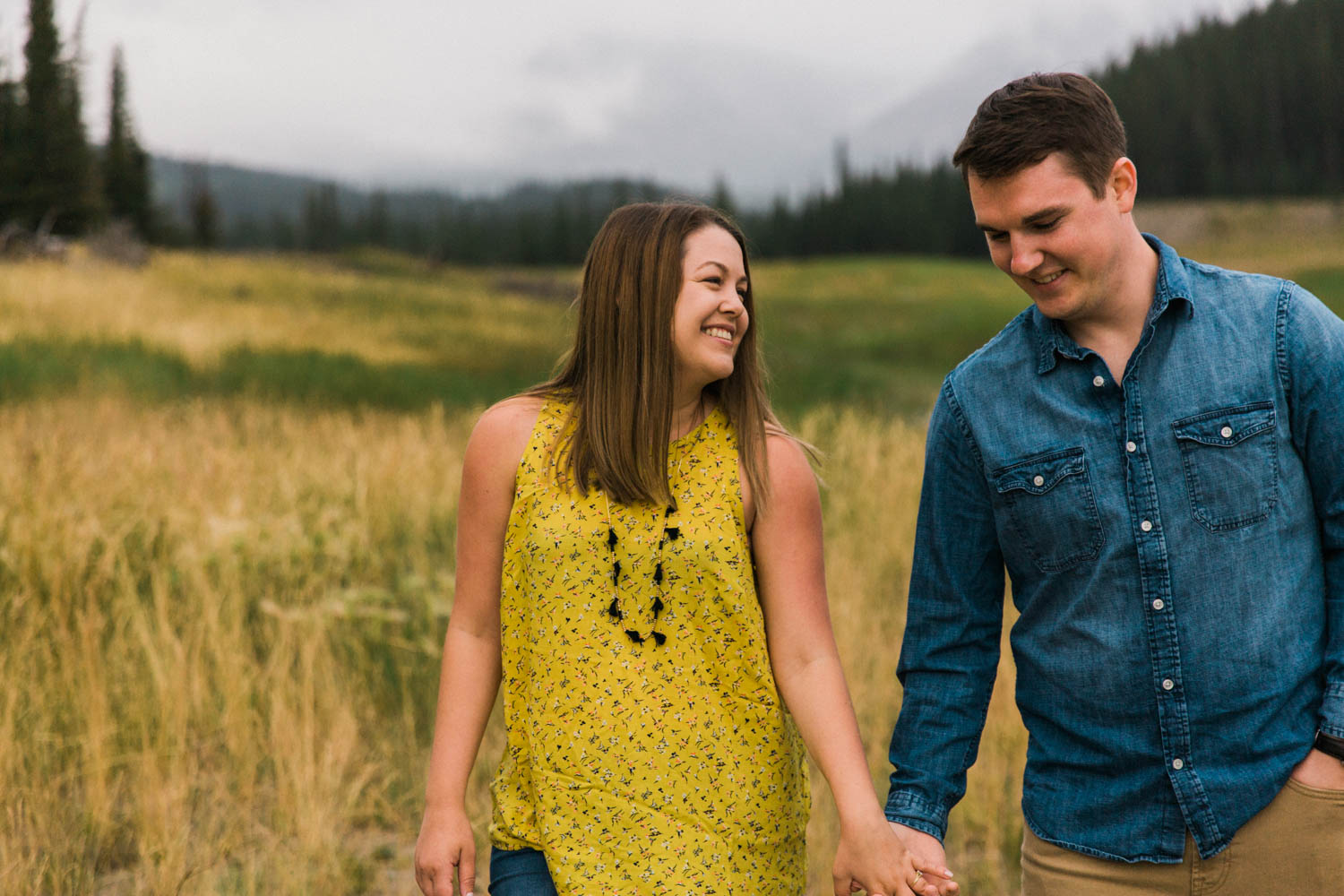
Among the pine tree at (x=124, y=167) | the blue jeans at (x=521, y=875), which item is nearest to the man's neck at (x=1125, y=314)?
the blue jeans at (x=521, y=875)

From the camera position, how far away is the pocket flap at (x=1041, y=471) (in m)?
1.91

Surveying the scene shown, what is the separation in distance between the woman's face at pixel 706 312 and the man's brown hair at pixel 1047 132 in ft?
1.54

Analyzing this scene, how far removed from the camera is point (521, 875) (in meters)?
1.92

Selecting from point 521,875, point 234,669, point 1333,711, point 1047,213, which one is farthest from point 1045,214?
point 234,669

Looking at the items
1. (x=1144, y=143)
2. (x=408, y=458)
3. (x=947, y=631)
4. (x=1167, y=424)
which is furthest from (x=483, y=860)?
(x=1144, y=143)

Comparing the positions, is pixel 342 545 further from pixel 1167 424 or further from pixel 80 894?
pixel 1167 424

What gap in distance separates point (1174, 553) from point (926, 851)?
0.71 m

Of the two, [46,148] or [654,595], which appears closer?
[654,595]

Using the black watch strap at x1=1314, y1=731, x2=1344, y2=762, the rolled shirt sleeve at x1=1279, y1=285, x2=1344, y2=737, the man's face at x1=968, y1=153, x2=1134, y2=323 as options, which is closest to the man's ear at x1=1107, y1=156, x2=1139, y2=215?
the man's face at x1=968, y1=153, x2=1134, y2=323

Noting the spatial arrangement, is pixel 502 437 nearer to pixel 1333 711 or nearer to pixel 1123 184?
pixel 1123 184

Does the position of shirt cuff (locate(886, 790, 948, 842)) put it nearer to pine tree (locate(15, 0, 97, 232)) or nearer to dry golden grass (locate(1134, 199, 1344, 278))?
pine tree (locate(15, 0, 97, 232))

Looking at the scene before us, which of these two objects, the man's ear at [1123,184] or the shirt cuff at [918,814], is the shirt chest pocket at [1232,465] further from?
the shirt cuff at [918,814]

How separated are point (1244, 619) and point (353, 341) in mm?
14633

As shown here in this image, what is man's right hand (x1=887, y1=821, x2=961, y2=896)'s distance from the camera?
1.96m
